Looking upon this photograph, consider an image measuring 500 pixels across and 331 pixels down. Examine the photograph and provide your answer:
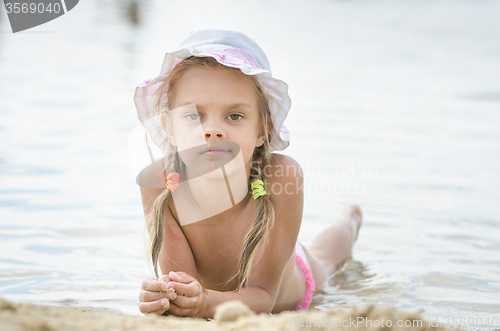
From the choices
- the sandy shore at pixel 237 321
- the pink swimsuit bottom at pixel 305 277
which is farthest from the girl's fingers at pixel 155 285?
the pink swimsuit bottom at pixel 305 277

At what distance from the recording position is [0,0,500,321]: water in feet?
10.8

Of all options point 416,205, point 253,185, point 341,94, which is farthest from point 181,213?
point 341,94

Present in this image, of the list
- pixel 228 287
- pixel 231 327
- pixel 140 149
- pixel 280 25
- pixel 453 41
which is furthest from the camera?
pixel 280 25

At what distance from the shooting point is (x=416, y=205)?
460cm

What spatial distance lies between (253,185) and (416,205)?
2.30 meters

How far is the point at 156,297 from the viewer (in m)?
2.21

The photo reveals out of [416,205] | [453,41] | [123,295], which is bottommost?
[453,41]

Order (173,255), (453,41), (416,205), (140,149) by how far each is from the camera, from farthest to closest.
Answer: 1. (453,41)
2. (416,205)
3. (140,149)
4. (173,255)

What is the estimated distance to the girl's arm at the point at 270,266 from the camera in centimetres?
224

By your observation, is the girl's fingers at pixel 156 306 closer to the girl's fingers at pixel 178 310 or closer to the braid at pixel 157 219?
the girl's fingers at pixel 178 310

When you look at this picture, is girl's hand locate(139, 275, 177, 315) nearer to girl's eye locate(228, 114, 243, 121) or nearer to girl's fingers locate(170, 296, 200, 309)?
girl's fingers locate(170, 296, 200, 309)

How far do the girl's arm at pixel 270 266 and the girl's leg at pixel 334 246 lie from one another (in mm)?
904

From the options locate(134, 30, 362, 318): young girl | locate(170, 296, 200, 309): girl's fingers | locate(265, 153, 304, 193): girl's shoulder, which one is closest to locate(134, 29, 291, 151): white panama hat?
locate(134, 30, 362, 318): young girl

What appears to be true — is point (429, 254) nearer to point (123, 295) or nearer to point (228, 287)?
point (228, 287)
